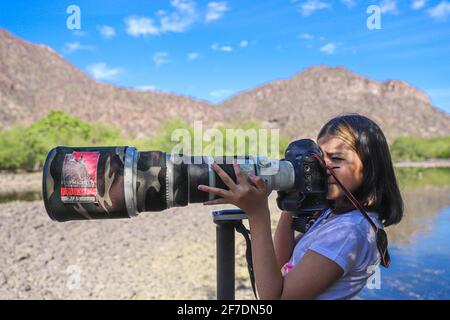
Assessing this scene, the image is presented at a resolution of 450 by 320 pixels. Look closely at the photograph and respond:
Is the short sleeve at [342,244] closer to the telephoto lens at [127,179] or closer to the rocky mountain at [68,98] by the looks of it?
the telephoto lens at [127,179]

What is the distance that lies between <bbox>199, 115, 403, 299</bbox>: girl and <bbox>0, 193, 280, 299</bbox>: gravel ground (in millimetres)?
4163

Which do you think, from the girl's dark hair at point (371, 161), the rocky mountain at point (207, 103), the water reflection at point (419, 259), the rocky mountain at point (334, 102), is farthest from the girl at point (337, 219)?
the rocky mountain at point (334, 102)

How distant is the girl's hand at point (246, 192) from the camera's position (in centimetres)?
89

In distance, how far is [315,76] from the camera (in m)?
90.1

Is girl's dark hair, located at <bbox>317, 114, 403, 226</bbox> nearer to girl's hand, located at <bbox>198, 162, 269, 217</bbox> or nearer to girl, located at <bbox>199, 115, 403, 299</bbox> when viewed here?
girl, located at <bbox>199, 115, 403, 299</bbox>

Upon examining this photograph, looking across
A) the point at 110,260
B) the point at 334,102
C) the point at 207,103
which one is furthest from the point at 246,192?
the point at 334,102

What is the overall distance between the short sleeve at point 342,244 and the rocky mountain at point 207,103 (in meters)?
53.5

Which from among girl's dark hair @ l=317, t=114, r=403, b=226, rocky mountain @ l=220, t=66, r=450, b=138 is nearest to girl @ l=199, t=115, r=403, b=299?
girl's dark hair @ l=317, t=114, r=403, b=226

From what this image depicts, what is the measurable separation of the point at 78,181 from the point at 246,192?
39 cm

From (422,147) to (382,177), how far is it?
182 ft

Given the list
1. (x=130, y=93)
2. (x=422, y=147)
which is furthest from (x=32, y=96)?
(x=422, y=147)

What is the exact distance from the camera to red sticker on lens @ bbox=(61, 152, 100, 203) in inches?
35.6

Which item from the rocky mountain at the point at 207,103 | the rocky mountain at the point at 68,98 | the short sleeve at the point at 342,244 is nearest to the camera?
the short sleeve at the point at 342,244
